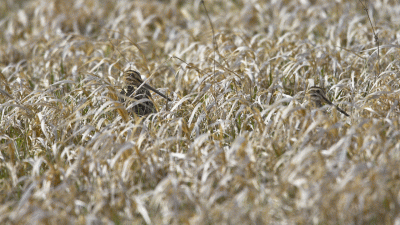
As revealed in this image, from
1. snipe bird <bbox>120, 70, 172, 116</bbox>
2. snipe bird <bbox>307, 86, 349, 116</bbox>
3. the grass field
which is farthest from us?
snipe bird <bbox>120, 70, 172, 116</bbox>

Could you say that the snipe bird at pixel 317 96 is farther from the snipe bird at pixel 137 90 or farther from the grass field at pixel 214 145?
the snipe bird at pixel 137 90

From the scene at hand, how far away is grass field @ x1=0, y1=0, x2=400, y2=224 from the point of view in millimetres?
2553

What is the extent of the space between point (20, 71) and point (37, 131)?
5.23ft

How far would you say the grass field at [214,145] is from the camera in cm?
255

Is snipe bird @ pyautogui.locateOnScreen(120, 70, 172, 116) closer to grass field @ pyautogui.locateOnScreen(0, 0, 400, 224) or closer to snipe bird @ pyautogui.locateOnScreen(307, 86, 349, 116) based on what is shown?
grass field @ pyautogui.locateOnScreen(0, 0, 400, 224)

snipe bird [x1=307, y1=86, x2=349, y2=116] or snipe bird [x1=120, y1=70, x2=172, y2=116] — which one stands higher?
snipe bird [x1=120, y1=70, x2=172, y2=116]

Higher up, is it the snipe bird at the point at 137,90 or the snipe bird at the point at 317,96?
the snipe bird at the point at 137,90

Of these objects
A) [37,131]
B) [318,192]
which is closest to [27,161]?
[37,131]

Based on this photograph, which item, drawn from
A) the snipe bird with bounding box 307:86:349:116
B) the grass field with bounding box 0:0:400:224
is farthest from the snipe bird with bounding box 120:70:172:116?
the snipe bird with bounding box 307:86:349:116

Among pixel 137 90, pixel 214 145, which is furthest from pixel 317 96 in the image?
pixel 137 90

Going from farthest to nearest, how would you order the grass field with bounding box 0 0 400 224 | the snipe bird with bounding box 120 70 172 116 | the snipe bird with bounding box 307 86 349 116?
1. the snipe bird with bounding box 120 70 172 116
2. the snipe bird with bounding box 307 86 349 116
3. the grass field with bounding box 0 0 400 224

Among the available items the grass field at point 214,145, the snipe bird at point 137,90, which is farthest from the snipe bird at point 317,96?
the snipe bird at point 137,90

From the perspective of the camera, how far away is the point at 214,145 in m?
3.22

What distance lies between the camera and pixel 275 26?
585 cm
